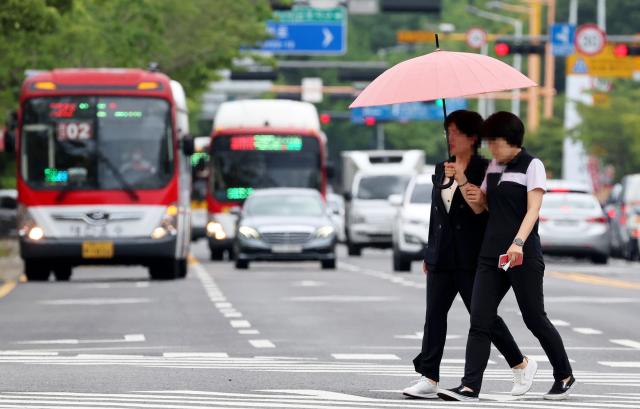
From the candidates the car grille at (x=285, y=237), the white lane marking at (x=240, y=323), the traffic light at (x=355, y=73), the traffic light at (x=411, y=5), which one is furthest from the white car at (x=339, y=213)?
the white lane marking at (x=240, y=323)

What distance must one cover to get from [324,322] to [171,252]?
11.4 m

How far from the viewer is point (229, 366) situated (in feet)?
49.1

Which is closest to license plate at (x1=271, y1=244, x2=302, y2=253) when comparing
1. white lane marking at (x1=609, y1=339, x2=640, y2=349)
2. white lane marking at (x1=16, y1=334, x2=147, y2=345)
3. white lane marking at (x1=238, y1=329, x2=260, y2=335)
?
white lane marking at (x1=238, y1=329, x2=260, y2=335)

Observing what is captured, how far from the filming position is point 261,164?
4506cm

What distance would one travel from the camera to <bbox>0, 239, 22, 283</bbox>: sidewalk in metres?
35.3

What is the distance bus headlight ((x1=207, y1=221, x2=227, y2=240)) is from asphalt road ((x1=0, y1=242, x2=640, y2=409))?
12.0 meters

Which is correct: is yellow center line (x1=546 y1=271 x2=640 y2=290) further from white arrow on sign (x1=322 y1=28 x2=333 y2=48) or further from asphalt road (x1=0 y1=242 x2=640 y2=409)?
white arrow on sign (x1=322 y1=28 x2=333 y2=48)

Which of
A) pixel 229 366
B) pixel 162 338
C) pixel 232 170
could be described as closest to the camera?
pixel 229 366

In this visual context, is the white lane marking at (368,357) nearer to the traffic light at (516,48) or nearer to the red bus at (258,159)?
the red bus at (258,159)

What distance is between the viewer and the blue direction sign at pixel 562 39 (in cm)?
5828

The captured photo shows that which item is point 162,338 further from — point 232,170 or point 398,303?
point 232,170

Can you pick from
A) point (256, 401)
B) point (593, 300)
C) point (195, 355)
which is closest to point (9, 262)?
point (593, 300)

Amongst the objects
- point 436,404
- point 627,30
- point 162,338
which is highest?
point 436,404

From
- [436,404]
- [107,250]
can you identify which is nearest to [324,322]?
[436,404]
